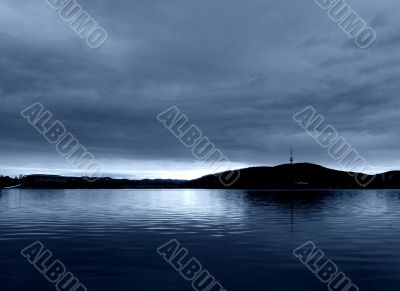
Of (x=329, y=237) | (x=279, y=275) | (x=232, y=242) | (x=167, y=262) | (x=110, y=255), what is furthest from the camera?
(x=329, y=237)

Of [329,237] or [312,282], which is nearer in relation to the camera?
[312,282]

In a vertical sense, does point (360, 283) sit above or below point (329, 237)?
below

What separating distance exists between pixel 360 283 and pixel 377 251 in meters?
9.52

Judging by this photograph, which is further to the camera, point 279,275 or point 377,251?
point 377,251

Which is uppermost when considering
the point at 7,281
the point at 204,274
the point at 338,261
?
the point at 338,261

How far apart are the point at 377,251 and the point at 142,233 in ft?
67.6

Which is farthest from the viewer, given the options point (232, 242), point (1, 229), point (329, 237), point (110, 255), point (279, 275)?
point (1, 229)

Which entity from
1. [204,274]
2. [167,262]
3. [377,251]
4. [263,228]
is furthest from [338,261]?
[263,228]

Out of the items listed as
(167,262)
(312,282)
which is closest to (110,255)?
(167,262)

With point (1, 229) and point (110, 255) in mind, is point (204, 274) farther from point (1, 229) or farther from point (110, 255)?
point (1, 229)

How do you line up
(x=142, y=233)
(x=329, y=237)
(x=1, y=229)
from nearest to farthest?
(x=329, y=237)
(x=142, y=233)
(x=1, y=229)

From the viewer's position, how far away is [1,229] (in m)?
39.9

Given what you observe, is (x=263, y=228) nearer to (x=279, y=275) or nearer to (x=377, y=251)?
(x=377, y=251)

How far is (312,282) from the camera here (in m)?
18.5
